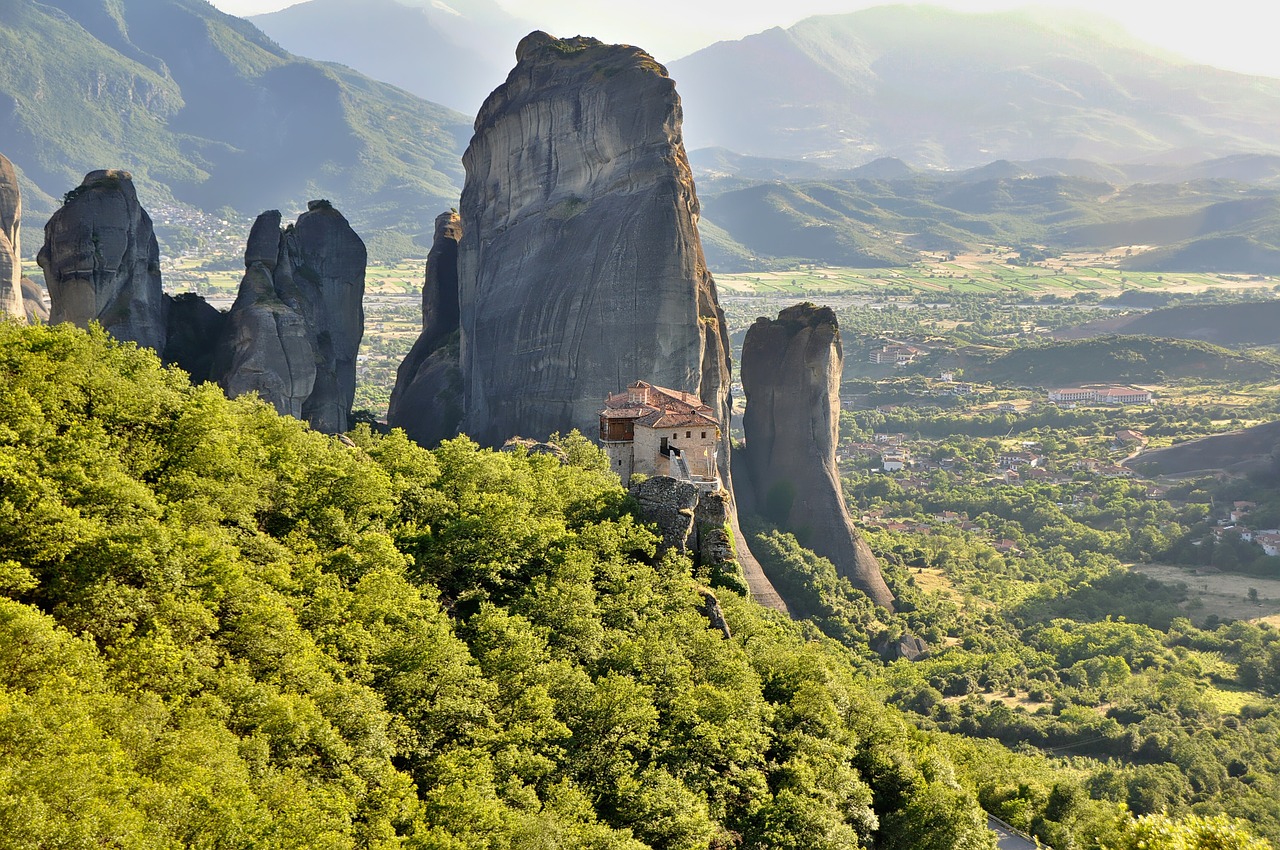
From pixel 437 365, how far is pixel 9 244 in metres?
33.9

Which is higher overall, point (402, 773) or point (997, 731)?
point (402, 773)

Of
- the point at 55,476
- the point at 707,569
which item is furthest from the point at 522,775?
the point at 707,569

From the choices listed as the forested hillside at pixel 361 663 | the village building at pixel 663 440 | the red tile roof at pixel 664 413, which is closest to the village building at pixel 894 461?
the red tile roof at pixel 664 413

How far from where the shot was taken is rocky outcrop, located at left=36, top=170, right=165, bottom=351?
230ft

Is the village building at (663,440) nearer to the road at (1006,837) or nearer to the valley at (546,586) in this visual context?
the valley at (546,586)

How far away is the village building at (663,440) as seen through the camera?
56875mm

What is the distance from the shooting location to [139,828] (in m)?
22.1

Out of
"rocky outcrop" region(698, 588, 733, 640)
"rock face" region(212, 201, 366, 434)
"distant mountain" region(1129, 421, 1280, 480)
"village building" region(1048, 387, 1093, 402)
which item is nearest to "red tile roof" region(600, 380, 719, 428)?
"rocky outcrop" region(698, 588, 733, 640)

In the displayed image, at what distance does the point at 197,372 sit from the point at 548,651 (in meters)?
48.7

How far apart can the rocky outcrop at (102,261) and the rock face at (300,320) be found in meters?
5.55

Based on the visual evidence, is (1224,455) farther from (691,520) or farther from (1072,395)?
(691,520)

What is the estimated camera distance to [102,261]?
70.9 m

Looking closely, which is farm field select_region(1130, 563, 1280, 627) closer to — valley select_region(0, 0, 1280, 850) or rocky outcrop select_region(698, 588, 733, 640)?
valley select_region(0, 0, 1280, 850)

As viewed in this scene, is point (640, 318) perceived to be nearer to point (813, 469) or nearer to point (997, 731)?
point (813, 469)
